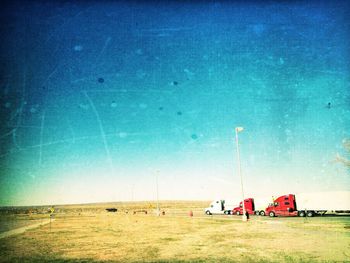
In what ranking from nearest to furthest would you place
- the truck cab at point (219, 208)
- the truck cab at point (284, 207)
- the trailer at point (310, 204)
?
1. the trailer at point (310, 204)
2. the truck cab at point (284, 207)
3. the truck cab at point (219, 208)

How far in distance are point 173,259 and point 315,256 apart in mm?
5354

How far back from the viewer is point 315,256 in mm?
10320

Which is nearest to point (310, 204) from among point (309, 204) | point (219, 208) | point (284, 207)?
point (309, 204)

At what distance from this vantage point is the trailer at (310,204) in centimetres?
3127

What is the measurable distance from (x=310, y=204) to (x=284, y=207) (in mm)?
3345

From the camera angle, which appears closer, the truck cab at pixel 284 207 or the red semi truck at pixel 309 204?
the red semi truck at pixel 309 204

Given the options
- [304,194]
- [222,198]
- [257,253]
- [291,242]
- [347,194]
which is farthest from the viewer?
[222,198]

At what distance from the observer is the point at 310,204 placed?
33.7 metres

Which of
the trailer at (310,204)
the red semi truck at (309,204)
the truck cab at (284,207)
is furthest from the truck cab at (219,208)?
the truck cab at (284,207)

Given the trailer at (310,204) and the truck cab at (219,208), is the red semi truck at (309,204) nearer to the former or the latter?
the trailer at (310,204)

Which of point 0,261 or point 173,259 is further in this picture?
point 0,261

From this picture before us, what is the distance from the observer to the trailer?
31266 mm

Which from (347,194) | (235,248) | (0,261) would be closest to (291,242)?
(235,248)

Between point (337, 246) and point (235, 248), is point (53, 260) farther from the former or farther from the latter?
point (337, 246)
